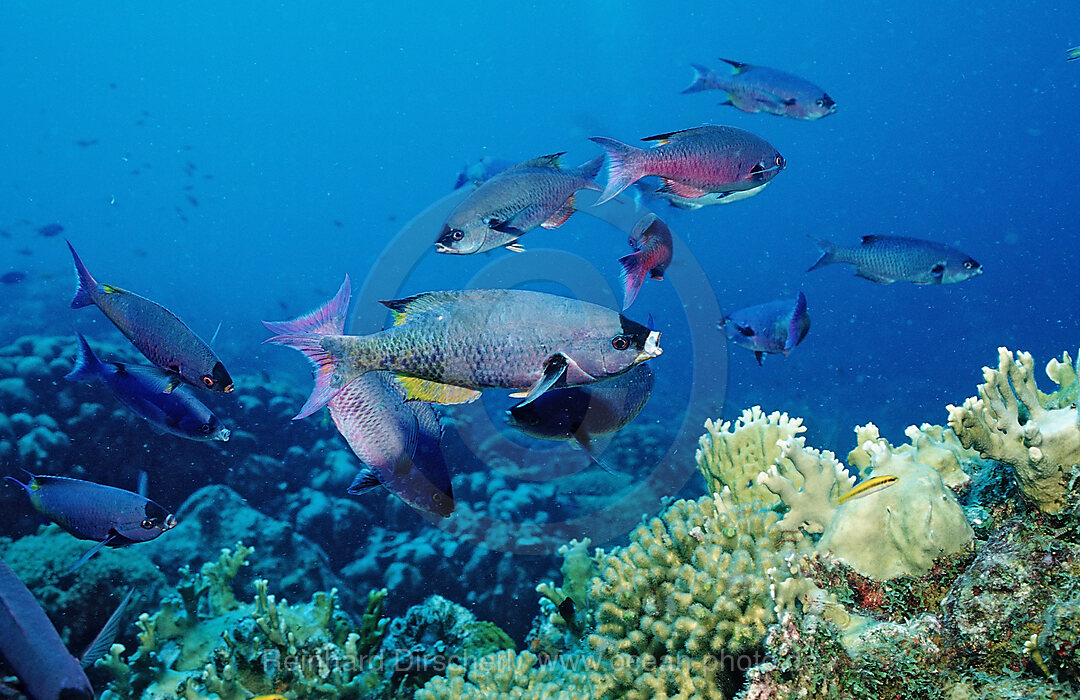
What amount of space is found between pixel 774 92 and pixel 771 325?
6.03ft

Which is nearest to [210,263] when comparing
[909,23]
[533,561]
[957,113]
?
[533,561]

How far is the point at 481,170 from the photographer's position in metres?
5.61

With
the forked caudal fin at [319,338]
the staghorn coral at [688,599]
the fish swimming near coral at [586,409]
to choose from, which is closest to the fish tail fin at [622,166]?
the fish swimming near coral at [586,409]

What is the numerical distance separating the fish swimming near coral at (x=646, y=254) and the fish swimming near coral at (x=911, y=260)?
183 cm

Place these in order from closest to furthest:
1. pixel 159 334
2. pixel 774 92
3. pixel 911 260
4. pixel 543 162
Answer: pixel 159 334
pixel 543 162
pixel 774 92
pixel 911 260

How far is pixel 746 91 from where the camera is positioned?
4.20 m

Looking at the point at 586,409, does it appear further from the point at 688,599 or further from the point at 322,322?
the point at 322,322

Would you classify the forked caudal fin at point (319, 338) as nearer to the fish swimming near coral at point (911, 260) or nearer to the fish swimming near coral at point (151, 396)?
the fish swimming near coral at point (151, 396)

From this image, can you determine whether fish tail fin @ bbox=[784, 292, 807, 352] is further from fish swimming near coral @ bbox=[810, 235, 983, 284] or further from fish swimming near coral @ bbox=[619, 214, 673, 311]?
fish swimming near coral @ bbox=[619, 214, 673, 311]

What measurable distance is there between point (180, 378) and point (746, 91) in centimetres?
443

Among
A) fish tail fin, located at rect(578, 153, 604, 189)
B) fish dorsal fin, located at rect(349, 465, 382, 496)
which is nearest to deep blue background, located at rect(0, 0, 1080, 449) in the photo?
fish tail fin, located at rect(578, 153, 604, 189)

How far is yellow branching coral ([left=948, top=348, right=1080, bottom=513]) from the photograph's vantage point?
2094mm

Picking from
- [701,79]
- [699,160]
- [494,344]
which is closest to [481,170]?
[701,79]

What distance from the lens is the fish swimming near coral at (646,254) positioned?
3344 millimetres
